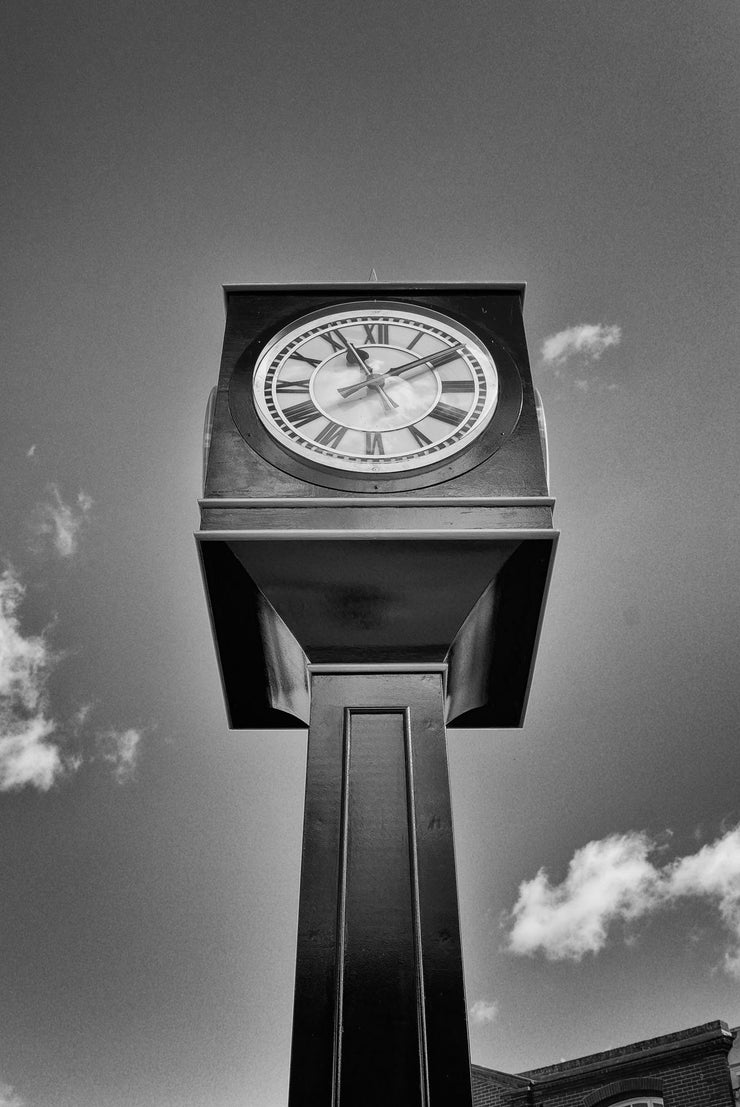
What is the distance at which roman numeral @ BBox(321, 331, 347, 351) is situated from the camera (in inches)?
196

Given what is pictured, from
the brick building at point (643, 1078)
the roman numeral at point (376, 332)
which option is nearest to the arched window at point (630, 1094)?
the brick building at point (643, 1078)

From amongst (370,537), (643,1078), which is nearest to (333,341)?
(370,537)

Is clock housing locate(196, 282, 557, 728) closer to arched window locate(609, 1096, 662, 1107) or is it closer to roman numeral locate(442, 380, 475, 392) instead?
roman numeral locate(442, 380, 475, 392)

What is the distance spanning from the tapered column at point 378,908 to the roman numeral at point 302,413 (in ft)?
4.01

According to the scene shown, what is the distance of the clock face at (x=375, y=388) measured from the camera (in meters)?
4.50

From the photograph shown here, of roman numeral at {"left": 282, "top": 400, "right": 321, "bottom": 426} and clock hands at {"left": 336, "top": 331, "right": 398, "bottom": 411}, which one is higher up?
clock hands at {"left": 336, "top": 331, "right": 398, "bottom": 411}

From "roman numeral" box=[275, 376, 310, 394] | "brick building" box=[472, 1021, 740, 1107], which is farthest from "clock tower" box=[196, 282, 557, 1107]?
"brick building" box=[472, 1021, 740, 1107]

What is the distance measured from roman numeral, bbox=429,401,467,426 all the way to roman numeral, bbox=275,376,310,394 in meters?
0.62

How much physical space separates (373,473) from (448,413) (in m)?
0.54

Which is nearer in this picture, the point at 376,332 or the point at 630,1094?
the point at 376,332

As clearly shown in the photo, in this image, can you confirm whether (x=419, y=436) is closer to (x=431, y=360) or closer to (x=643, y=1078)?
(x=431, y=360)

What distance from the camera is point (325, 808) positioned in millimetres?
3701

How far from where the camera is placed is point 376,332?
506cm

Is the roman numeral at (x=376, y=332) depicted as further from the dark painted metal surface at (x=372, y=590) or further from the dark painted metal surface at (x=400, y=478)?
the dark painted metal surface at (x=372, y=590)
